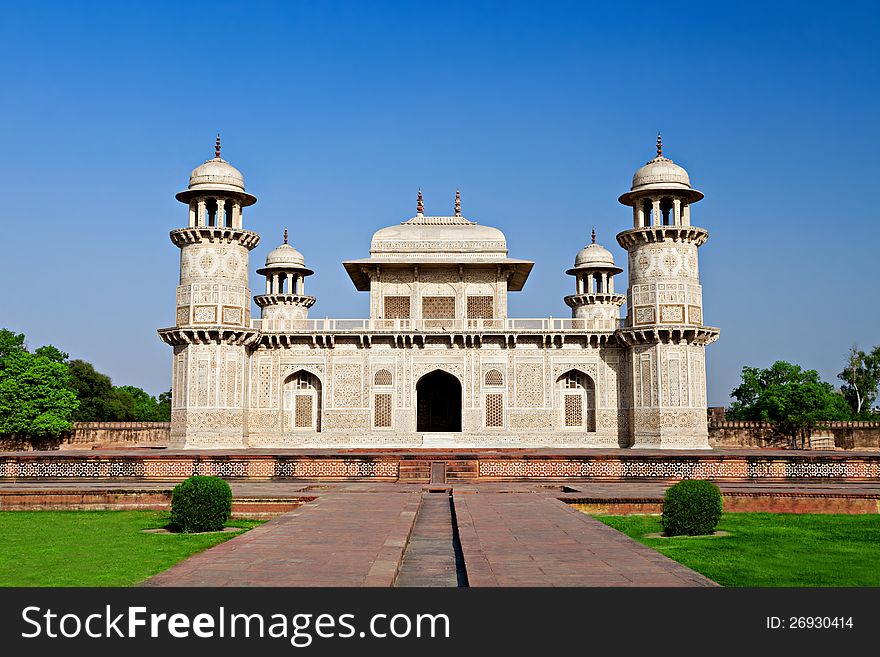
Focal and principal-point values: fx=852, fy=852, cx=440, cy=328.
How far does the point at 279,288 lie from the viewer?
1558 inches

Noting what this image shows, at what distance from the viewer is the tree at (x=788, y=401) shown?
114ft

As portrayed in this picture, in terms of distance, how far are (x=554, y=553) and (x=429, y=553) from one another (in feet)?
4.63

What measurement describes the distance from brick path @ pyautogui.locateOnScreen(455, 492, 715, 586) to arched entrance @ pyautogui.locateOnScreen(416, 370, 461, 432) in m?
23.3

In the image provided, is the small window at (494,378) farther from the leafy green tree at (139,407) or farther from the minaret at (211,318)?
the leafy green tree at (139,407)

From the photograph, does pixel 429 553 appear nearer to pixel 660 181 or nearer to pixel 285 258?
pixel 660 181

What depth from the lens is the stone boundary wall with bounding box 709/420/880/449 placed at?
33.6m

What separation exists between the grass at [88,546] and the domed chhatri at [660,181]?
2173 centimetres

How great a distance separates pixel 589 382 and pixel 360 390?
27.9 ft

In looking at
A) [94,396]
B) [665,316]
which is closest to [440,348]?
[665,316]

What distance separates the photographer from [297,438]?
1226 inches

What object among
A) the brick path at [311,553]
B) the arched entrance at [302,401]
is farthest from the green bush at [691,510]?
the arched entrance at [302,401]

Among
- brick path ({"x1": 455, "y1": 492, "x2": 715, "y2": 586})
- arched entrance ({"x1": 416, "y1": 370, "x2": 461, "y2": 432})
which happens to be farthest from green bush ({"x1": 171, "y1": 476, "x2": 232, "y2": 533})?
arched entrance ({"x1": 416, "y1": 370, "x2": 461, "y2": 432})
